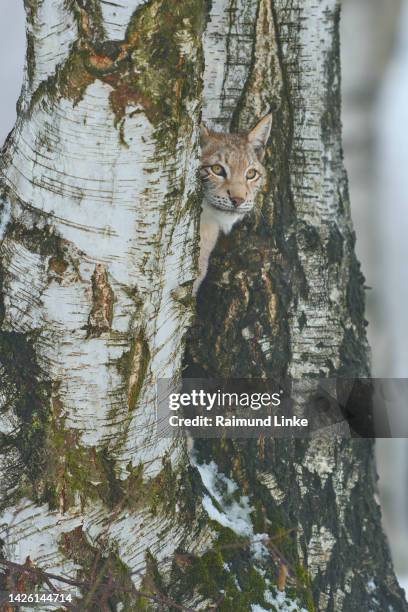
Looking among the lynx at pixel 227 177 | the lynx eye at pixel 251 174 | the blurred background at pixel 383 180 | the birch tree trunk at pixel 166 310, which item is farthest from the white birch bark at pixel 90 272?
the blurred background at pixel 383 180

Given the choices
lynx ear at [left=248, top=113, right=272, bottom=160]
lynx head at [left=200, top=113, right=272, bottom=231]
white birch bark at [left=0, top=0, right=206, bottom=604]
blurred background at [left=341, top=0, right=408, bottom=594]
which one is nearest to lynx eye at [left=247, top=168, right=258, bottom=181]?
lynx head at [left=200, top=113, right=272, bottom=231]

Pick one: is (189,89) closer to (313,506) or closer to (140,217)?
(140,217)

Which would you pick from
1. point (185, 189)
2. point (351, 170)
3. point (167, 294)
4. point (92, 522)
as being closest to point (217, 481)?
point (92, 522)

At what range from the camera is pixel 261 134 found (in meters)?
3.31

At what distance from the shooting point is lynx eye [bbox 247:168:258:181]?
139 inches

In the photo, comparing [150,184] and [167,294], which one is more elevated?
[150,184]

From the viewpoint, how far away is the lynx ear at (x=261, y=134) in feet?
10.7

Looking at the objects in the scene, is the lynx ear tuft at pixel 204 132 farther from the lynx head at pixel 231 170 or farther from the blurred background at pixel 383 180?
the blurred background at pixel 383 180

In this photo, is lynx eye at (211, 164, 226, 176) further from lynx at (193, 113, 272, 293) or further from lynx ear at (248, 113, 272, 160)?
lynx ear at (248, 113, 272, 160)

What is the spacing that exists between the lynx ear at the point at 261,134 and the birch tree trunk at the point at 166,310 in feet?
0.14

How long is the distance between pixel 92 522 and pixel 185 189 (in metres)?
0.94

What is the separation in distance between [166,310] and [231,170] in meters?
1.17

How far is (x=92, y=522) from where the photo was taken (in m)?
2.57

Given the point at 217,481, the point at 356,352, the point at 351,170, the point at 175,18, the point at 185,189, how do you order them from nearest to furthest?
the point at 175,18 → the point at 185,189 → the point at 217,481 → the point at 356,352 → the point at 351,170
